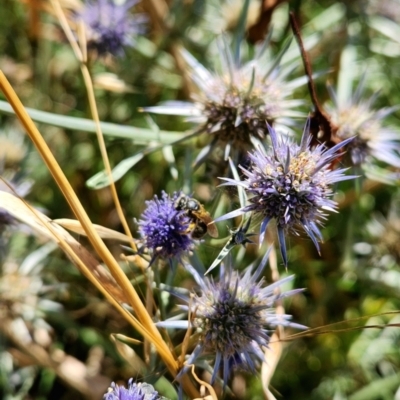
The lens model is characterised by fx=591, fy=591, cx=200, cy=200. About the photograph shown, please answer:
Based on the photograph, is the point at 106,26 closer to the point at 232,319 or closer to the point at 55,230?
the point at 55,230

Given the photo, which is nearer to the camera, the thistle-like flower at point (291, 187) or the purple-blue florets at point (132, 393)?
the purple-blue florets at point (132, 393)

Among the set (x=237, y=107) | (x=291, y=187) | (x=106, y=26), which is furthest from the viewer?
(x=106, y=26)

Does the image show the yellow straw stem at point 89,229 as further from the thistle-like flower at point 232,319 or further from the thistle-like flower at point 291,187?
the thistle-like flower at point 291,187

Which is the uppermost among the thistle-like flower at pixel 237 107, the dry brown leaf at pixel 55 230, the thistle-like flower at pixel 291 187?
the thistle-like flower at pixel 237 107

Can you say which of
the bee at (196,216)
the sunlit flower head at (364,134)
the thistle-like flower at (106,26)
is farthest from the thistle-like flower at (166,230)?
the thistle-like flower at (106,26)

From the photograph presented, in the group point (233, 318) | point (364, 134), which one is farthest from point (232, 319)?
point (364, 134)

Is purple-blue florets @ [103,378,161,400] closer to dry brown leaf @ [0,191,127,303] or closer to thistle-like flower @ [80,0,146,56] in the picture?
dry brown leaf @ [0,191,127,303]
